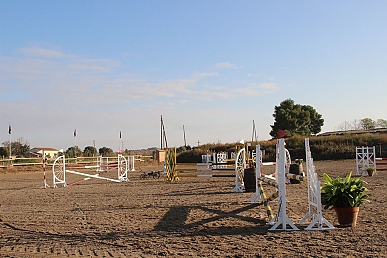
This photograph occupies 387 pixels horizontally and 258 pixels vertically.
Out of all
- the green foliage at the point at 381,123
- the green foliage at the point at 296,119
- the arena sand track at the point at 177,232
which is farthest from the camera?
the green foliage at the point at 381,123

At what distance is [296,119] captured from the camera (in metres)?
71.5

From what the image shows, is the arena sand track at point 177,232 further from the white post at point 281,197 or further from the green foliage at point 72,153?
the green foliage at point 72,153

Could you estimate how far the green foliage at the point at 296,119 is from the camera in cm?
7125

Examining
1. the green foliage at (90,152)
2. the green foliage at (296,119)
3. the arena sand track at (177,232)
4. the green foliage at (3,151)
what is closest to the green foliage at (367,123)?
the green foliage at (296,119)

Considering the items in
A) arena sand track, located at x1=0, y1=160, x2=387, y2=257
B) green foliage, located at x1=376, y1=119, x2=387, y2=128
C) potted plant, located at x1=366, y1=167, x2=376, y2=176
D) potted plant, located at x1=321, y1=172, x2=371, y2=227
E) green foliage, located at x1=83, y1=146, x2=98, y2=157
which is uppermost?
green foliage, located at x1=376, y1=119, x2=387, y2=128

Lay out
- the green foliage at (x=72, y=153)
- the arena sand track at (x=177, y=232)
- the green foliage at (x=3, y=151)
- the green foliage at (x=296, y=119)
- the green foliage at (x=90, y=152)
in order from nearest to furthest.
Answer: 1. the arena sand track at (x=177, y=232)
2. the green foliage at (x=72, y=153)
3. the green foliage at (x=3, y=151)
4. the green foliage at (x=90, y=152)
5. the green foliage at (x=296, y=119)

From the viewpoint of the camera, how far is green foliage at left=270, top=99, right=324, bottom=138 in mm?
71250

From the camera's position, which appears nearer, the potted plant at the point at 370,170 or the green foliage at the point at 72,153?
the potted plant at the point at 370,170

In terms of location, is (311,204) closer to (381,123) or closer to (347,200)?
(347,200)

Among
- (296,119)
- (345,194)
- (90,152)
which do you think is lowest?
(345,194)

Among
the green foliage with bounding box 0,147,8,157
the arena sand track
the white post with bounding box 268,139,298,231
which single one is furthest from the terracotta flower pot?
the green foliage with bounding box 0,147,8,157

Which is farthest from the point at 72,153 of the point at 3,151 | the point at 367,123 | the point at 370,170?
the point at 367,123

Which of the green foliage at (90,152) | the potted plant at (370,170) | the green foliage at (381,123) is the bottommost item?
the potted plant at (370,170)

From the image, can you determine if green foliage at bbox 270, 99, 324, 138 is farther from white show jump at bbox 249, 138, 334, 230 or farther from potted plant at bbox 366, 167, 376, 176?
white show jump at bbox 249, 138, 334, 230
